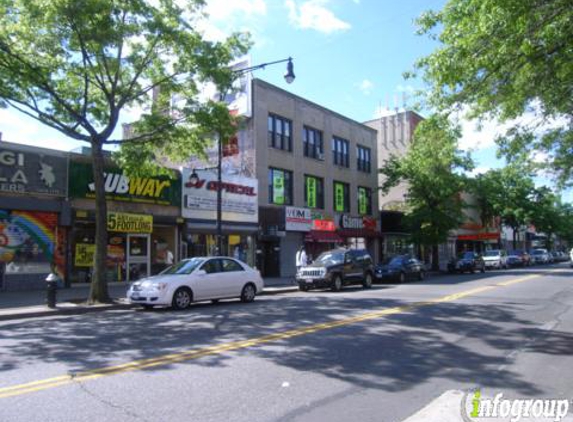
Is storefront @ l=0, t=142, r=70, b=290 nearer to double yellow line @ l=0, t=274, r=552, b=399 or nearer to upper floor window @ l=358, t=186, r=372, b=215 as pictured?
double yellow line @ l=0, t=274, r=552, b=399

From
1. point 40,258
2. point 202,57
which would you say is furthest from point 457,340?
point 40,258

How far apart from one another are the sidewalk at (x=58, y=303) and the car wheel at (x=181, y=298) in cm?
187

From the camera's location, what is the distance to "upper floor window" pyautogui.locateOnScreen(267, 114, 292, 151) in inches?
1154

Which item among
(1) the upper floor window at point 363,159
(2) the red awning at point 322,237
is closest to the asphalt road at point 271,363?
(2) the red awning at point 322,237

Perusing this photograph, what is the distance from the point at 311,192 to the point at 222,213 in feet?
27.6

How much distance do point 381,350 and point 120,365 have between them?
157 inches

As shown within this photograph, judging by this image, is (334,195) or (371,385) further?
(334,195)

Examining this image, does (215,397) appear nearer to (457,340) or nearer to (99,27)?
(457,340)

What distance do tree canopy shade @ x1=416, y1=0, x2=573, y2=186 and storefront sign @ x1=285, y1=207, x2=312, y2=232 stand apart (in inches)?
694

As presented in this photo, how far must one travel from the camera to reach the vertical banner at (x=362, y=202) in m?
37.2

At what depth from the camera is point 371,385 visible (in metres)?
6.20

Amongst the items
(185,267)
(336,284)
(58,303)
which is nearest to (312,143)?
(336,284)

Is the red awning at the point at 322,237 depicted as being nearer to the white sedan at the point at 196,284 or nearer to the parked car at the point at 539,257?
the white sedan at the point at 196,284

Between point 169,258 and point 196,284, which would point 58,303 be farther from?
point 169,258
